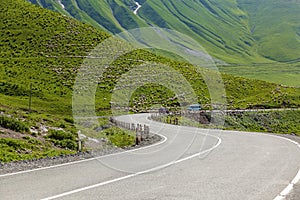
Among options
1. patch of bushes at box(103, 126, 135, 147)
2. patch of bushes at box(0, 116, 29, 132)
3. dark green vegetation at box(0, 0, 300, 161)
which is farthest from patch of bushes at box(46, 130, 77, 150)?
dark green vegetation at box(0, 0, 300, 161)

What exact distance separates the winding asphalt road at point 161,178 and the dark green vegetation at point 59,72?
36.6 m

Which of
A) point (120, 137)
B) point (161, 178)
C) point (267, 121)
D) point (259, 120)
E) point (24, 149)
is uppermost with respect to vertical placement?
point (161, 178)

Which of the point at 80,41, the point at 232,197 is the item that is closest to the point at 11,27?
the point at 80,41

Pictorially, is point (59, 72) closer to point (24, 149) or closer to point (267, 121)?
point (267, 121)

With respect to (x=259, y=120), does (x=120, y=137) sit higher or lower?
higher

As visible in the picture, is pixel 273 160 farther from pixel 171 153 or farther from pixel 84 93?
pixel 84 93

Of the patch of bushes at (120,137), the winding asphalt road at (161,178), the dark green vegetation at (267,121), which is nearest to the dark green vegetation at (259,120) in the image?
the dark green vegetation at (267,121)

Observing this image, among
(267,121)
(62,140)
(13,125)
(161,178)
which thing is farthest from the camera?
(267,121)

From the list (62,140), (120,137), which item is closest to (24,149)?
(62,140)

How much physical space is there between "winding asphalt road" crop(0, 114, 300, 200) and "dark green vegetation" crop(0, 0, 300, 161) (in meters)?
36.6

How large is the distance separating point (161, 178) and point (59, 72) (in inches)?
2617

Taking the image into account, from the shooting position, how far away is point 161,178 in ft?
33.9

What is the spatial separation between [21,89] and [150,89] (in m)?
26.0

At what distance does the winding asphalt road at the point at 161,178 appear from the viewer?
855 centimetres
